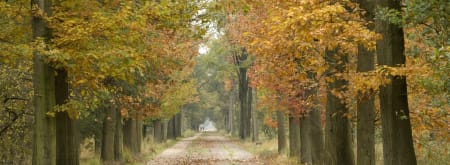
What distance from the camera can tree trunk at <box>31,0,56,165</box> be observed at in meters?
12.0

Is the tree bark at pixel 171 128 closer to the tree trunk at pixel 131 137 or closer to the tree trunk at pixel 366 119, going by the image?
the tree trunk at pixel 131 137

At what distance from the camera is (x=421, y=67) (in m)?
10.5

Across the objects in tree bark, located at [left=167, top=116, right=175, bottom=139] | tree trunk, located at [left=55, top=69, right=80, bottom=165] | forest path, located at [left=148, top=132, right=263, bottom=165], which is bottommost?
forest path, located at [left=148, top=132, right=263, bottom=165]

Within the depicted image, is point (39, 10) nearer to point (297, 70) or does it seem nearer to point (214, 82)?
point (297, 70)

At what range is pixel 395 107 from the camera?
1066 cm

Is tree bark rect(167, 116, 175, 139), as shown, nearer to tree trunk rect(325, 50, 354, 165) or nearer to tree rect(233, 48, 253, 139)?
tree rect(233, 48, 253, 139)

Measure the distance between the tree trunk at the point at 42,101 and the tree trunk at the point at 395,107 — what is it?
7.13 meters

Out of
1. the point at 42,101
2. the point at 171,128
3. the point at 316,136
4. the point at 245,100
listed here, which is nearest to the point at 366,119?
the point at 316,136

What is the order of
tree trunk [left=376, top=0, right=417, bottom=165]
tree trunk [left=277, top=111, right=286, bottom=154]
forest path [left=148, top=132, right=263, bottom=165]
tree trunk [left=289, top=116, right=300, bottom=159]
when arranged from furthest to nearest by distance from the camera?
tree trunk [left=277, top=111, right=286, bottom=154], forest path [left=148, top=132, right=263, bottom=165], tree trunk [left=289, top=116, right=300, bottom=159], tree trunk [left=376, top=0, right=417, bottom=165]

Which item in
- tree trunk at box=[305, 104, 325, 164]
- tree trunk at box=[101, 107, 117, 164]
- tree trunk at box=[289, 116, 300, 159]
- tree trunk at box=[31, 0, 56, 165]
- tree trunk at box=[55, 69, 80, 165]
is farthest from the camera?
tree trunk at box=[289, 116, 300, 159]

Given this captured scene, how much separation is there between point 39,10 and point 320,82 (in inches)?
363

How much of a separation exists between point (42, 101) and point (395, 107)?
7459mm

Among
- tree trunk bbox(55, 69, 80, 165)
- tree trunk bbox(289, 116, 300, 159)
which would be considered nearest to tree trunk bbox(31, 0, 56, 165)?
tree trunk bbox(55, 69, 80, 165)

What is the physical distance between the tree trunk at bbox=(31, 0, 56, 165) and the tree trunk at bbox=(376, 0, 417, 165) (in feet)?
23.4
